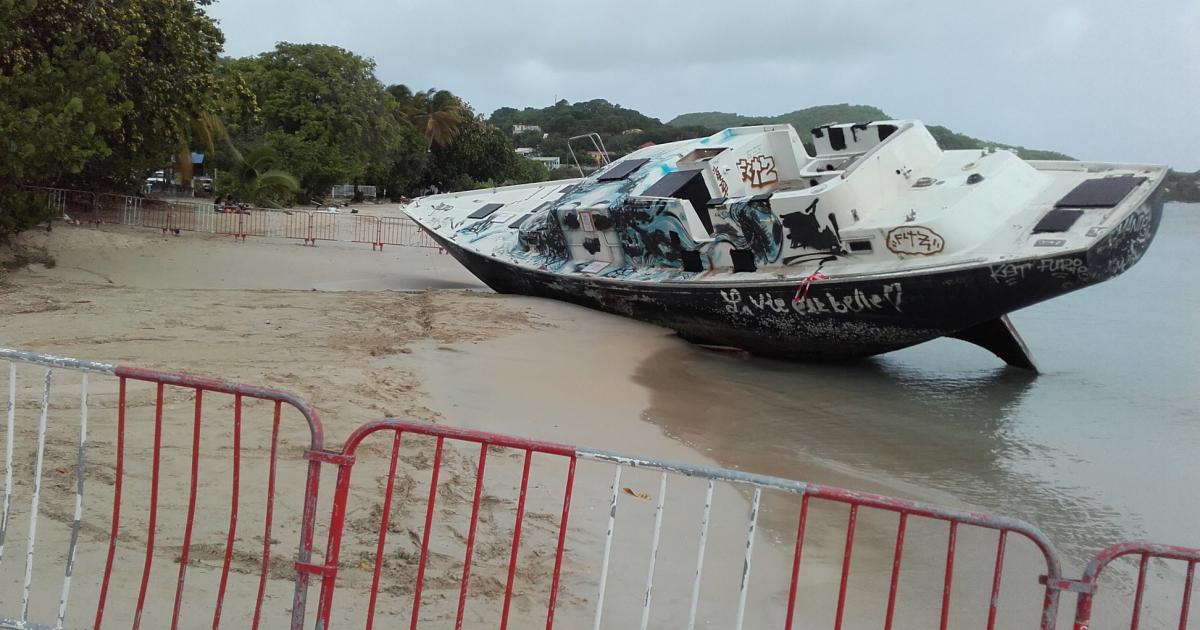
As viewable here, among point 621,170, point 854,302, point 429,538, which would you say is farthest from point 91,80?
point 429,538

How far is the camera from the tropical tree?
97.0ft

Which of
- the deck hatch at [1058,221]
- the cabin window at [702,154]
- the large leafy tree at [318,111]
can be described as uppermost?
the large leafy tree at [318,111]

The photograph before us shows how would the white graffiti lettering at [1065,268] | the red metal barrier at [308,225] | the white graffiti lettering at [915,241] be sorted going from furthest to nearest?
the red metal barrier at [308,225] → the white graffiti lettering at [915,241] → the white graffiti lettering at [1065,268]

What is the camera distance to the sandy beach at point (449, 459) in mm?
4508

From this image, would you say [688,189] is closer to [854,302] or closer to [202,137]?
[854,302]

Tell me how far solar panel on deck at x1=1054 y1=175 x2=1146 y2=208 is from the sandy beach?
15.3 ft

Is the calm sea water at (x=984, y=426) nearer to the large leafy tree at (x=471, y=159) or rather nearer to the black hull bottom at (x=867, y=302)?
the black hull bottom at (x=867, y=302)

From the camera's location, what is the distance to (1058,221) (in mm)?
10430

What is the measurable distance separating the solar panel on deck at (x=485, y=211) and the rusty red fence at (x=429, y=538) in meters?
11.9

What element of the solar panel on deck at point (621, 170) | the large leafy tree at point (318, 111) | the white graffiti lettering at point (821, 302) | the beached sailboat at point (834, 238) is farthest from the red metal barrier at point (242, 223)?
the white graffiti lettering at point (821, 302)

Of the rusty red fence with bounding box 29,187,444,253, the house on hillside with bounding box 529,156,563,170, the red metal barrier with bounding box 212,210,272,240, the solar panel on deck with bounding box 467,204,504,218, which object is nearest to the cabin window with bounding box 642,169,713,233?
the solar panel on deck with bounding box 467,204,504,218

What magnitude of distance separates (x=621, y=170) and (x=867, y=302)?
19.7 ft

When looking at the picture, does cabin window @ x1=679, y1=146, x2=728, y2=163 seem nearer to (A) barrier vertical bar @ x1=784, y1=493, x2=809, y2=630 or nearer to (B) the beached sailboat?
(B) the beached sailboat

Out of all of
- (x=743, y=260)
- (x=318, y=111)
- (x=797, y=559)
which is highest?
(x=318, y=111)
